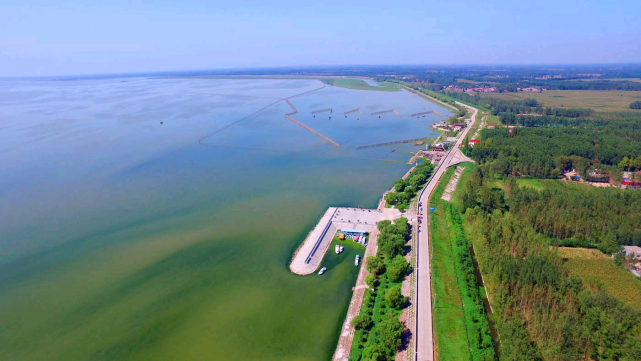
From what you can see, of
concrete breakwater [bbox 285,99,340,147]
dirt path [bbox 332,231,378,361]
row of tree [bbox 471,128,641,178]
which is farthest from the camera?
concrete breakwater [bbox 285,99,340,147]

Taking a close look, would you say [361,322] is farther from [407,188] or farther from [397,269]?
[407,188]

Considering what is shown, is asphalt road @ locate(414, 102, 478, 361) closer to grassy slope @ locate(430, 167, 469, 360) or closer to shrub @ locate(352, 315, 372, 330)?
grassy slope @ locate(430, 167, 469, 360)

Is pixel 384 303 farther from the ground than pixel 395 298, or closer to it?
closer to it

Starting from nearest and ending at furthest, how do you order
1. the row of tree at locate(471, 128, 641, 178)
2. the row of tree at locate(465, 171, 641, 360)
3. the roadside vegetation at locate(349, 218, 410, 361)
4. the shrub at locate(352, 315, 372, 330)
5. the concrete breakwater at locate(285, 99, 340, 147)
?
the row of tree at locate(465, 171, 641, 360), the roadside vegetation at locate(349, 218, 410, 361), the shrub at locate(352, 315, 372, 330), the row of tree at locate(471, 128, 641, 178), the concrete breakwater at locate(285, 99, 340, 147)

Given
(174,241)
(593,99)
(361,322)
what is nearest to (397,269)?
(361,322)

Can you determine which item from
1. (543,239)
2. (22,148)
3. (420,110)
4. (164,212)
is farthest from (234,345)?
(420,110)

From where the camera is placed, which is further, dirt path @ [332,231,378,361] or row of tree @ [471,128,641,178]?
row of tree @ [471,128,641,178]

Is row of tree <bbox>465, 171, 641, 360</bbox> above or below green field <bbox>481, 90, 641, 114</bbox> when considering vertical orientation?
below

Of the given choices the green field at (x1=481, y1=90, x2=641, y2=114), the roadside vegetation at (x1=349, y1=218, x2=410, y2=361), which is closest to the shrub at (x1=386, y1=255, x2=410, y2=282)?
the roadside vegetation at (x1=349, y1=218, x2=410, y2=361)
